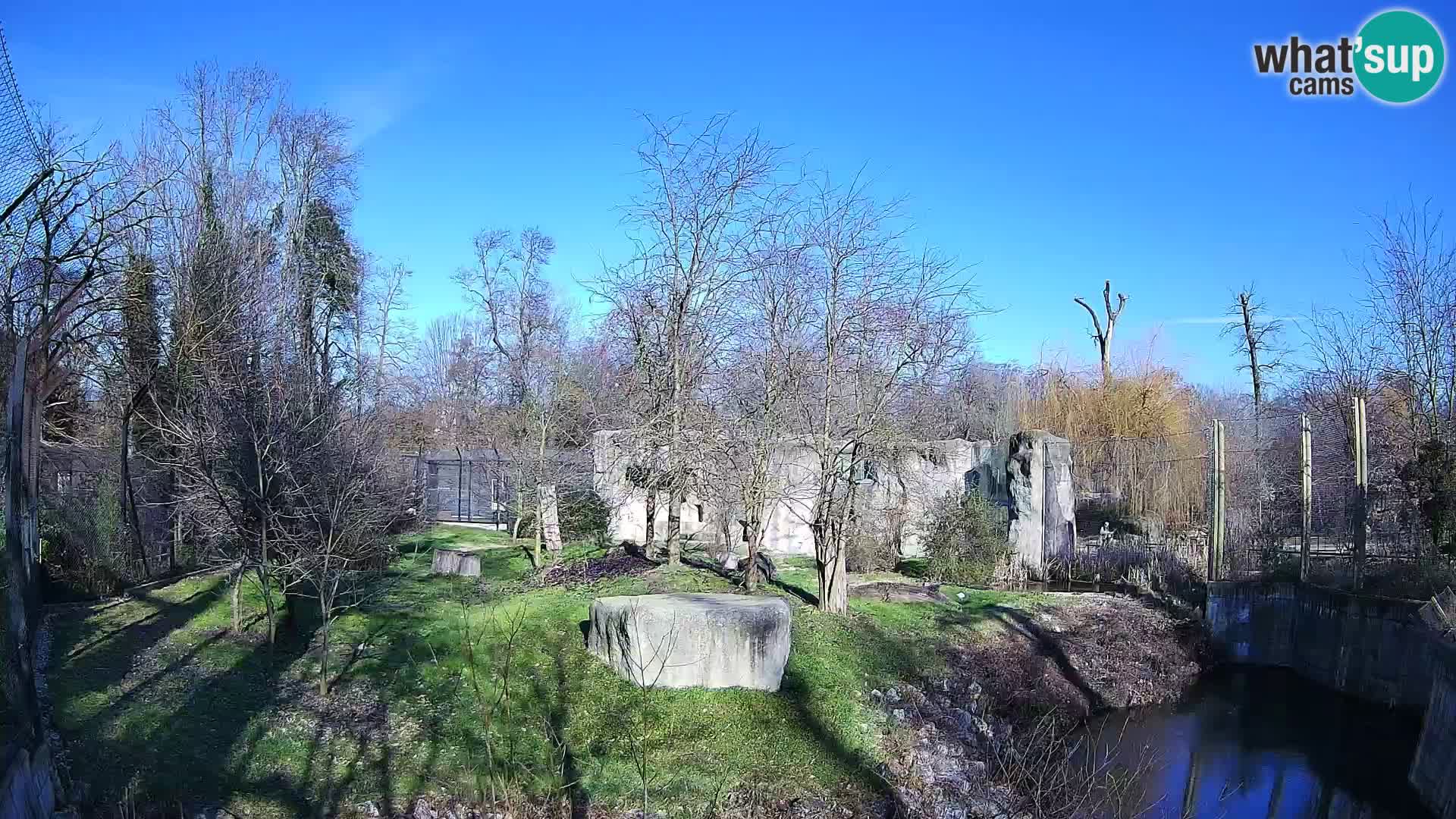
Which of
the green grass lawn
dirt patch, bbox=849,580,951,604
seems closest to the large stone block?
the green grass lawn

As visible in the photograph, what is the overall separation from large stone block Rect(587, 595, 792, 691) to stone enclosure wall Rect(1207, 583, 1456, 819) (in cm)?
621

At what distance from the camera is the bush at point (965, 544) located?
54.7ft

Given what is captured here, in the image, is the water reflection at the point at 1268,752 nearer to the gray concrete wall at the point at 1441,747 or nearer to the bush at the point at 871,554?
the gray concrete wall at the point at 1441,747

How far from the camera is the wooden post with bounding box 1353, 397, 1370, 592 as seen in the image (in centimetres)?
1322

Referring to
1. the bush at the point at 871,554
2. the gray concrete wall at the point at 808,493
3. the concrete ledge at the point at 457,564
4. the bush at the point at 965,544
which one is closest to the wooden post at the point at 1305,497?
the bush at the point at 965,544

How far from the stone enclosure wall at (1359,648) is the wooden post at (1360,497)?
503mm

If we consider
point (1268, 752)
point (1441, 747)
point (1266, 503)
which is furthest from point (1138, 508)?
point (1441, 747)

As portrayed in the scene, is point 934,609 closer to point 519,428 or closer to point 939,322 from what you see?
point 939,322

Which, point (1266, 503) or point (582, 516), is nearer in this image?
point (1266, 503)

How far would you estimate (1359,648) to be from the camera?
12.9m

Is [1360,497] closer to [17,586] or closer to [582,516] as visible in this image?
[582,516]

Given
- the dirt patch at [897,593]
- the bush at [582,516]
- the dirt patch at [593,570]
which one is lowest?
the dirt patch at [897,593]

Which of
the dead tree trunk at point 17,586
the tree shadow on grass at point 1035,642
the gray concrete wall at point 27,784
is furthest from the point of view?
the tree shadow on grass at point 1035,642

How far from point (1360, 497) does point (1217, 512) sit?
269 centimetres
